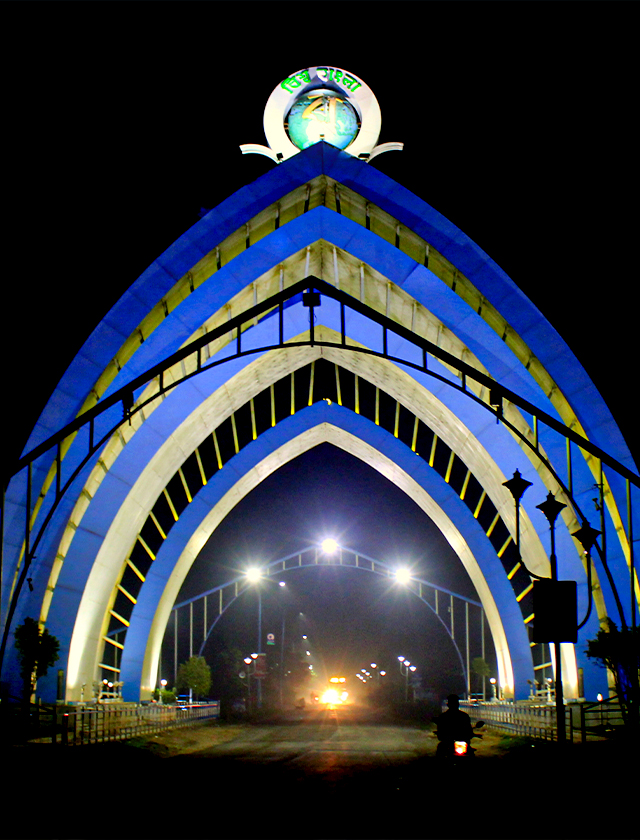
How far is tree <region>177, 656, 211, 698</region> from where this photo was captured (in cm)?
4347

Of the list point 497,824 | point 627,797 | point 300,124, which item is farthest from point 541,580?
point 300,124

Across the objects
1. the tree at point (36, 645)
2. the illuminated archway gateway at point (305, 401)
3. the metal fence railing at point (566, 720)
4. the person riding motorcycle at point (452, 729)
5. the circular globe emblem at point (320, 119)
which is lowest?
the metal fence railing at point (566, 720)

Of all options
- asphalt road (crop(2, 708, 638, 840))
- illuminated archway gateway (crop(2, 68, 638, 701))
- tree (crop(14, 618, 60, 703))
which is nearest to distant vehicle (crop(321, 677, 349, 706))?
illuminated archway gateway (crop(2, 68, 638, 701))

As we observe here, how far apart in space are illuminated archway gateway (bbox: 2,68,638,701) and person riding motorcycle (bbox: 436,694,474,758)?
605cm

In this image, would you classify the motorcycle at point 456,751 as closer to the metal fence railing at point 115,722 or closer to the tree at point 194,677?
the metal fence railing at point 115,722

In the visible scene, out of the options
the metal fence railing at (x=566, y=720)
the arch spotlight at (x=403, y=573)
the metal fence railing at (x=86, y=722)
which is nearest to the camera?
the metal fence railing at (x=86, y=722)

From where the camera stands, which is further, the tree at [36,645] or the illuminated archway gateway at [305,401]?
the tree at [36,645]

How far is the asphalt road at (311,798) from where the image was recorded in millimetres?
9211

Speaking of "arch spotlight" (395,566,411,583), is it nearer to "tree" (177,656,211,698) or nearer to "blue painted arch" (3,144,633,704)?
"tree" (177,656,211,698)

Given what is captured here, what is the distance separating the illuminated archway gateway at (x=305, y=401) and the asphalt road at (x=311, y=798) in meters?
5.57

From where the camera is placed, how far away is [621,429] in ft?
70.5

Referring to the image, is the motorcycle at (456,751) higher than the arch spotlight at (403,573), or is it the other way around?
the arch spotlight at (403,573)

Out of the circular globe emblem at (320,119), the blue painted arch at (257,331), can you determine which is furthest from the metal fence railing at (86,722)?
the circular globe emblem at (320,119)

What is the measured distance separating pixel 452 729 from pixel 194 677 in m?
33.4
